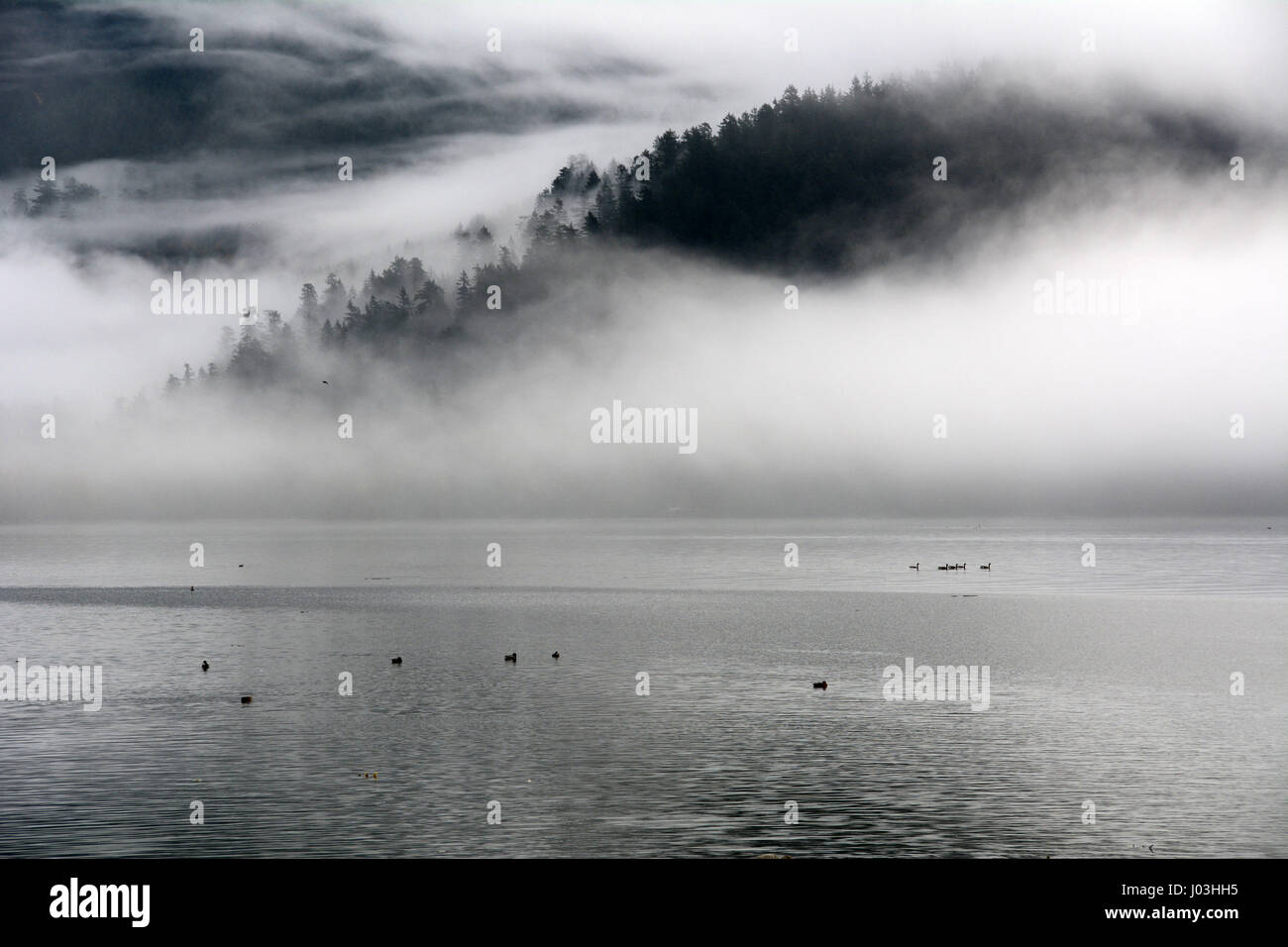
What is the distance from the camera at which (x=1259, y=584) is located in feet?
586

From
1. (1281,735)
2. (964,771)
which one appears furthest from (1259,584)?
(964,771)

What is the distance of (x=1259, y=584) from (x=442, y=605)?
355ft

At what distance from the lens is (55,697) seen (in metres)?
70.1

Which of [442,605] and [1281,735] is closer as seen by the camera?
[1281,735]

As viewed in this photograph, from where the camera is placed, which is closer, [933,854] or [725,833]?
[933,854]

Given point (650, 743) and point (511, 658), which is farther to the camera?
point (511, 658)

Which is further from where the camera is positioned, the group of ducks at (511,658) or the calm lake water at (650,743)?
the group of ducks at (511,658)

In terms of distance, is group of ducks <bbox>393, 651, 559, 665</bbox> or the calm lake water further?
group of ducks <bbox>393, 651, 559, 665</bbox>

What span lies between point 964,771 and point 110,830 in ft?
98.0
